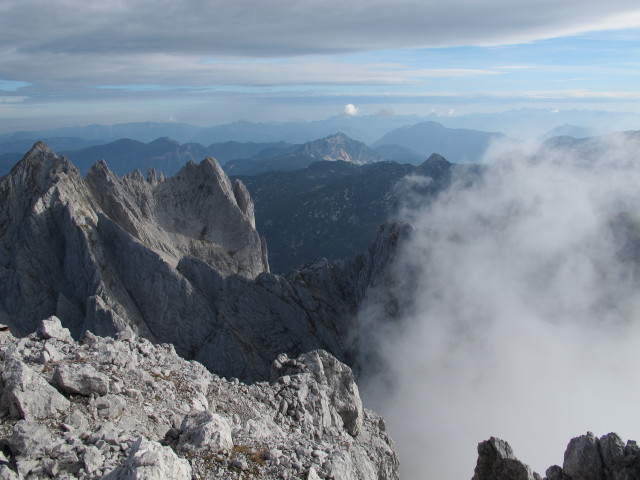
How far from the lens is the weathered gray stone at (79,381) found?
21.2 metres

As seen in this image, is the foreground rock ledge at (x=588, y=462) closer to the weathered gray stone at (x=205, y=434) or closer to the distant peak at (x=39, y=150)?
the weathered gray stone at (x=205, y=434)

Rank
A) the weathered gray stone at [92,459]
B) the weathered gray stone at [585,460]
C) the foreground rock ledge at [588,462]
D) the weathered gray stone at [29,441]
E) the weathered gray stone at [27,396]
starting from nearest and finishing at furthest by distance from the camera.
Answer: the weathered gray stone at [92,459] < the weathered gray stone at [29,441] < the weathered gray stone at [27,396] < the foreground rock ledge at [588,462] < the weathered gray stone at [585,460]

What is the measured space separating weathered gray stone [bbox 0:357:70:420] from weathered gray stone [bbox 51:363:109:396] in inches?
31.8

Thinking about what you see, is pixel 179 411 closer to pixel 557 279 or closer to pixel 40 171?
pixel 40 171

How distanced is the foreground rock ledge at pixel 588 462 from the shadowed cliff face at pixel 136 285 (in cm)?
4010

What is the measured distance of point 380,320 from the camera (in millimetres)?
76250

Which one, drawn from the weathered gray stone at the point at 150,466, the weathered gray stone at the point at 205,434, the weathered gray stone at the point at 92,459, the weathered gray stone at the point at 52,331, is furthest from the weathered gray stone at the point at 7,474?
the weathered gray stone at the point at 52,331

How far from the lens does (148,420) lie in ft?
71.3

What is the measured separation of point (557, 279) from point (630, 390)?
25.5 meters

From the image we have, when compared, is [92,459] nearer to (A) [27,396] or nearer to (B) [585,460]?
(A) [27,396]

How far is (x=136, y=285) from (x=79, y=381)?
5328cm

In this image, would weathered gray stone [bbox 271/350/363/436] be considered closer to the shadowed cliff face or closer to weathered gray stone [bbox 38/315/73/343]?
weathered gray stone [bbox 38/315/73/343]

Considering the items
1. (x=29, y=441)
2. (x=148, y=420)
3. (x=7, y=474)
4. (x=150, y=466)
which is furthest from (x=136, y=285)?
(x=150, y=466)

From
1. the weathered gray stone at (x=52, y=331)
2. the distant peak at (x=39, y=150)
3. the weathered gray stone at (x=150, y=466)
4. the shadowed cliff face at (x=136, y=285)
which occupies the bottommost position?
the shadowed cliff face at (x=136, y=285)
